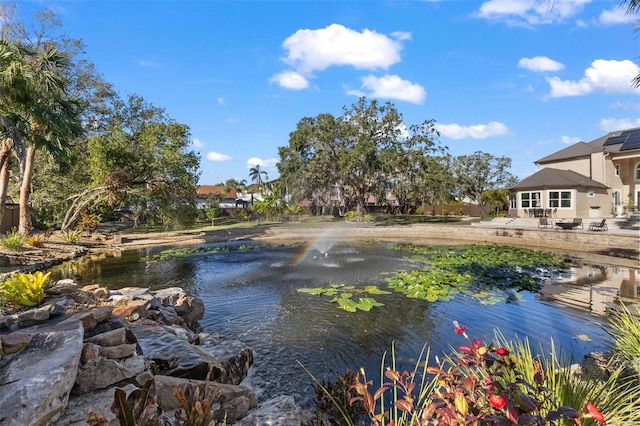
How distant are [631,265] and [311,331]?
14937 mm

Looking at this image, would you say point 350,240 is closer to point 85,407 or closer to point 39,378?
point 85,407

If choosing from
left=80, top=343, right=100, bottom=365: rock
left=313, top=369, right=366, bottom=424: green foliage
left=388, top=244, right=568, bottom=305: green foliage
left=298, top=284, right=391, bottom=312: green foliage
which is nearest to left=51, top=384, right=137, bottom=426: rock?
left=80, top=343, right=100, bottom=365: rock

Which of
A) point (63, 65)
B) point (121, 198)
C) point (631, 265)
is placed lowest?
point (631, 265)

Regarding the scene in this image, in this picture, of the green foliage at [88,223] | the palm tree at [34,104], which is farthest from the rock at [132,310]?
the green foliage at [88,223]

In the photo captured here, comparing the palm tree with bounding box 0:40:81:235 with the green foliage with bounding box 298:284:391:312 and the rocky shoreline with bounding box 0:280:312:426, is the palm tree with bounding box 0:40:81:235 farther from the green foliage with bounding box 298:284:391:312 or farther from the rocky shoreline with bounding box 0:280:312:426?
the green foliage with bounding box 298:284:391:312

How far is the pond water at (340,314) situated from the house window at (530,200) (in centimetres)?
1745

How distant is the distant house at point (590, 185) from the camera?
27.7 m

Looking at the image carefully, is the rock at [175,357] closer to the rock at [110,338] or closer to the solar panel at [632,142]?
the rock at [110,338]

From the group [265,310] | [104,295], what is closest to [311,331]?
[265,310]

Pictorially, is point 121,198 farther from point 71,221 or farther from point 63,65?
point 63,65

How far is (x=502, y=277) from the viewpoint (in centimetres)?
1157

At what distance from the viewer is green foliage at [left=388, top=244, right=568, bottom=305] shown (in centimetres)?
975

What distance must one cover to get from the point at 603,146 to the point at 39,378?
40402mm

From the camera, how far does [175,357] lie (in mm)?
4219
